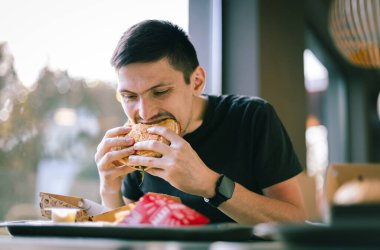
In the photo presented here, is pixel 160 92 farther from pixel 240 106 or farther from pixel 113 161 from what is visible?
pixel 240 106

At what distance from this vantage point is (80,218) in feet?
3.52

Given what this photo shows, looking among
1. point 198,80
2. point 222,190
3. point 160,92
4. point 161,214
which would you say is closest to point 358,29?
point 198,80

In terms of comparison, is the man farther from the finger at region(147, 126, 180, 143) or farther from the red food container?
the red food container

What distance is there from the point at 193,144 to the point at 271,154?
0.31 metres

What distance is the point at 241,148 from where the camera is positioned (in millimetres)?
1829

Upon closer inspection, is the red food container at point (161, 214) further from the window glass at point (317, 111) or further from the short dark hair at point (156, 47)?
the window glass at point (317, 111)

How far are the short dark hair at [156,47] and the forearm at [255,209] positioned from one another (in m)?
0.53

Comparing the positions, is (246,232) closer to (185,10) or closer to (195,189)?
(195,189)

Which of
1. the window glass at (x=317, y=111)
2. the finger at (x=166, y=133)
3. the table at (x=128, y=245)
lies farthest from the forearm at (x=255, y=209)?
the window glass at (x=317, y=111)

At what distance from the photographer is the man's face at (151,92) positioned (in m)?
1.57

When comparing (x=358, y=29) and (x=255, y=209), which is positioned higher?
(x=358, y=29)

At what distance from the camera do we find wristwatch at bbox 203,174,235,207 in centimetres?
130

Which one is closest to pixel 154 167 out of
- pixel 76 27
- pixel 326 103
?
pixel 76 27

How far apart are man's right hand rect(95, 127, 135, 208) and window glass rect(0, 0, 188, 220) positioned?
342mm
